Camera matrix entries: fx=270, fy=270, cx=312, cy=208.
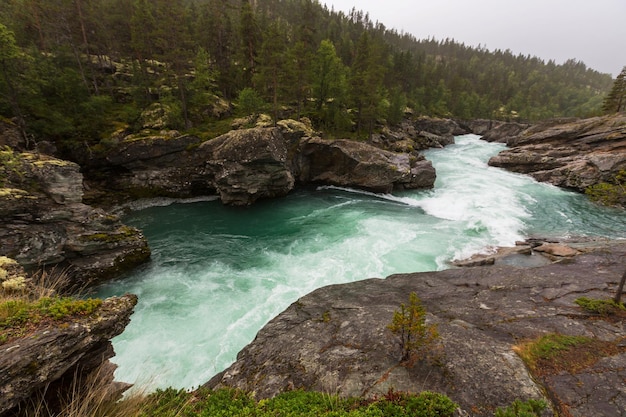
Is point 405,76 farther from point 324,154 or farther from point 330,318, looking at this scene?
point 330,318

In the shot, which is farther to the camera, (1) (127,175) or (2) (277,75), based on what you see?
(2) (277,75)


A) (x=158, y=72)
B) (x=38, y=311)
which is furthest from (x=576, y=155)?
(x=158, y=72)

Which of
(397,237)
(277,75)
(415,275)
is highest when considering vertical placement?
(277,75)

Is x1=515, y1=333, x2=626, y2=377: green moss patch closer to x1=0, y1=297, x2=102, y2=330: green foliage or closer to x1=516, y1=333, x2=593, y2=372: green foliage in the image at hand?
x1=516, y1=333, x2=593, y2=372: green foliage

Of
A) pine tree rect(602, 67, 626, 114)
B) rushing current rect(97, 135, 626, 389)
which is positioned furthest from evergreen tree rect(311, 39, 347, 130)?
pine tree rect(602, 67, 626, 114)

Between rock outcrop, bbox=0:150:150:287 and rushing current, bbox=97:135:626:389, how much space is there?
6.10ft

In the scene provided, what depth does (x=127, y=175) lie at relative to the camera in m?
30.0

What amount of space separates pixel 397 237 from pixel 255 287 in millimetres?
12127

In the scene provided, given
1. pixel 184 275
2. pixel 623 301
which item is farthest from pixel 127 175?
pixel 623 301

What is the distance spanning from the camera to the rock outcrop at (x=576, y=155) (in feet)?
115

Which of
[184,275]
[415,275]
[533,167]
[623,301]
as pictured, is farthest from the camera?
Answer: [533,167]

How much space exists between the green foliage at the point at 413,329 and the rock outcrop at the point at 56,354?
270 inches

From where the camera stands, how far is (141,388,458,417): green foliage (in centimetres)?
527

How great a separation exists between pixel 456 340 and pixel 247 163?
1001 inches
